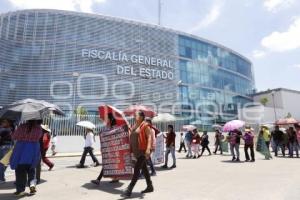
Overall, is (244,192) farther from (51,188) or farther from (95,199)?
(51,188)

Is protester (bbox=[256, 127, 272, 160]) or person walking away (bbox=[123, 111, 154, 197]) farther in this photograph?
protester (bbox=[256, 127, 272, 160])

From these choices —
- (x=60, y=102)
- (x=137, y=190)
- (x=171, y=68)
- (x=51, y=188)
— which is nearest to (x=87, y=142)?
(x=51, y=188)

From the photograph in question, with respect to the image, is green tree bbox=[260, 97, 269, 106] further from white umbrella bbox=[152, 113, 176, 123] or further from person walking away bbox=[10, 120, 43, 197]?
person walking away bbox=[10, 120, 43, 197]

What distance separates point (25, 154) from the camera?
6.34 meters

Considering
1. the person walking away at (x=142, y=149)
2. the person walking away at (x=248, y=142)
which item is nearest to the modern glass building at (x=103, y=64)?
the person walking away at (x=248, y=142)

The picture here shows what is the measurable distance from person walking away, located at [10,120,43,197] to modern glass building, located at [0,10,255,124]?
46553 mm

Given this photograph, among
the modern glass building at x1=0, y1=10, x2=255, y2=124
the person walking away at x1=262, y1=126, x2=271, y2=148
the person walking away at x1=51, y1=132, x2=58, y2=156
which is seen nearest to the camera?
the person walking away at x1=262, y1=126, x2=271, y2=148

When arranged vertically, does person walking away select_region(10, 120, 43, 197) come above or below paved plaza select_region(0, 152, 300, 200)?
above

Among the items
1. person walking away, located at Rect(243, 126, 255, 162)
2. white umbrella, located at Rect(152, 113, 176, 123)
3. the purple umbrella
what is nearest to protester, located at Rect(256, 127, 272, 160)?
person walking away, located at Rect(243, 126, 255, 162)

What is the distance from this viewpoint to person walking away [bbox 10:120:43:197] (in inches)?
249

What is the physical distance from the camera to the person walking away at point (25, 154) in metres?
6.32

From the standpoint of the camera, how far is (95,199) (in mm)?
5957

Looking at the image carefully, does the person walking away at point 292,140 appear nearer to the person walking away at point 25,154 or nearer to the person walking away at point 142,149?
the person walking away at point 142,149

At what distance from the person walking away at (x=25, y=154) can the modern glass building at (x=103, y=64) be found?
153 ft
